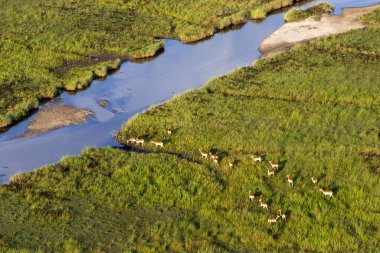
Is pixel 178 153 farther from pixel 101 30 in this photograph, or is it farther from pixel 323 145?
pixel 101 30

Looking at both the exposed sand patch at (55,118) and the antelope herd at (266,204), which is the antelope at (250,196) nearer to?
the antelope herd at (266,204)

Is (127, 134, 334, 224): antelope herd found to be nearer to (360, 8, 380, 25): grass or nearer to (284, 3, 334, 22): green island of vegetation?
(284, 3, 334, 22): green island of vegetation

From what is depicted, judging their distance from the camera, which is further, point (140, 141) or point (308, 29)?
point (308, 29)

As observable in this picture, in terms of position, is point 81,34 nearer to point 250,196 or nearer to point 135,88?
point 135,88

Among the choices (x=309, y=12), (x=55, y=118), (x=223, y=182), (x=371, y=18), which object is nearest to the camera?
(x=223, y=182)

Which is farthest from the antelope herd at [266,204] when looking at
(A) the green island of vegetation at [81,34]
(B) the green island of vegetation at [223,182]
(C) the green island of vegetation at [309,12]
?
(C) the green island of vegetation at [309,12]

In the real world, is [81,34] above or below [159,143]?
above

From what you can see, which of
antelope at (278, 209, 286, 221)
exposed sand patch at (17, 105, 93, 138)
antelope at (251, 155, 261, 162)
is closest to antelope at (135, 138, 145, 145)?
exposed sand patch at (17, 105, 93, 138)

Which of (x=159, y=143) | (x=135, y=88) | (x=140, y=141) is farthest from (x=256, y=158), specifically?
(x=135, y=88)
